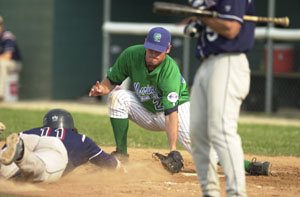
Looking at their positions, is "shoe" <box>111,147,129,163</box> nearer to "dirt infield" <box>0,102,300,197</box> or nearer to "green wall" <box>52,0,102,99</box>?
"dirt infield" <box>0,102,300,197</box>

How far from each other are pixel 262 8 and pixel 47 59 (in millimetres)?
5289

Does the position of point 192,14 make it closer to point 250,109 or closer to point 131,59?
point 131,59

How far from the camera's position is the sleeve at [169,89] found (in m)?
6.15

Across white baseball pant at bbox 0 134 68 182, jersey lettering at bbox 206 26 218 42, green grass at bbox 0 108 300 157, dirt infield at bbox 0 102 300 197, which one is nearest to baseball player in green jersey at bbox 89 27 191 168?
dirt infield at bbox 0 102 300 197

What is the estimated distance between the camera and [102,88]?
631 centimetres

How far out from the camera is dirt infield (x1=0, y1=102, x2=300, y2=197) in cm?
514

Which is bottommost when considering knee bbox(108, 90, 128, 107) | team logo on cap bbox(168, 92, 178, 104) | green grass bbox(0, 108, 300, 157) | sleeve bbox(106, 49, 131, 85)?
green grass bbox(0, 108, 300, 157)

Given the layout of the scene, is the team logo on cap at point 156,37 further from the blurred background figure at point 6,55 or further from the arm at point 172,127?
the blurred background figure at point 6,55

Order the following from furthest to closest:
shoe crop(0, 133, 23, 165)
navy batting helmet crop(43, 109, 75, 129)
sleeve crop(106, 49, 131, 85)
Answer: sleeve crop(106, 49, 131, 85)
navy batting helmet crop(43, 109, 75, 129)
shoe crop(0, 133, 23, 165)

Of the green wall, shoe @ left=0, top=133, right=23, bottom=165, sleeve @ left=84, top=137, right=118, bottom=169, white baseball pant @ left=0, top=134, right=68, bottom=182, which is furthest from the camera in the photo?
the green wall

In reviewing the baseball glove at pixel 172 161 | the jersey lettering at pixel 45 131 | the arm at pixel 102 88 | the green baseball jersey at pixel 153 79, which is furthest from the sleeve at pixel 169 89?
the jersey lettering at pixel 45 131

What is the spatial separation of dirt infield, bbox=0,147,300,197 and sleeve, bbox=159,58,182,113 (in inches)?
25.9

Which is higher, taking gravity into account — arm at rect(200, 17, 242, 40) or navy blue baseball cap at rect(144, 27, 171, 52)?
arm at rect(200, 17, 242, 40)

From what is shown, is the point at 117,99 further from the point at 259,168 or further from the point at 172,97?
the point at 259,168
